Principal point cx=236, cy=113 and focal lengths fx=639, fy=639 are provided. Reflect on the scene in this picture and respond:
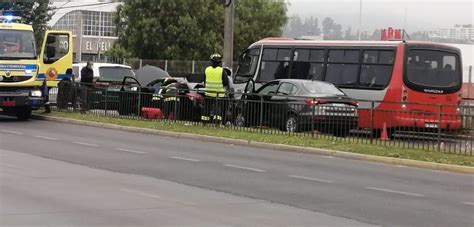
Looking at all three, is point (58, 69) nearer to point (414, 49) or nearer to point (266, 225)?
point (414, 49)

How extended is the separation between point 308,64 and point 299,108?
15.3ft

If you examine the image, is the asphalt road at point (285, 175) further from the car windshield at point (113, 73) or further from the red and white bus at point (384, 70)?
the car windshield at point (113, 73)

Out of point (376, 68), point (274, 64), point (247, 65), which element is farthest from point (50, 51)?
point (376, 68)

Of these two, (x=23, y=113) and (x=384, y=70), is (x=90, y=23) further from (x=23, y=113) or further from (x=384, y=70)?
(x=384, y=70)

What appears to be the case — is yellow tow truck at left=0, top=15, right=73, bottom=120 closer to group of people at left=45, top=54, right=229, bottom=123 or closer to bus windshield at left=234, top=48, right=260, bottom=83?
group of people at left=45, top=54, right=229, bottom=123

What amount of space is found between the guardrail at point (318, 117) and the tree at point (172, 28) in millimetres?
24690

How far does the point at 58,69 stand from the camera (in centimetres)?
2303

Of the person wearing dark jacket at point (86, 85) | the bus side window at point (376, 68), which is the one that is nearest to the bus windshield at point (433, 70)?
the bus side window at point (376, 68)

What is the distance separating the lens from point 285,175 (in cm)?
1080

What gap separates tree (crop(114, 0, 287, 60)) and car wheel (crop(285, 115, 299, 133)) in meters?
28.8

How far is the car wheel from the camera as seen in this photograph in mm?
16922

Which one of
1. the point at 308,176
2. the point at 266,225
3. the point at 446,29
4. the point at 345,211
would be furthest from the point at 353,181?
the point at 446,29

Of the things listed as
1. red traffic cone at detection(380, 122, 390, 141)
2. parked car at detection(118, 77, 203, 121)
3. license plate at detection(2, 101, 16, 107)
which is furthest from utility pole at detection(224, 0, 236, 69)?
red traffic cone at detection(380, 122, 390, 141)

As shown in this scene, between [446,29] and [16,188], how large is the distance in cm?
4793
